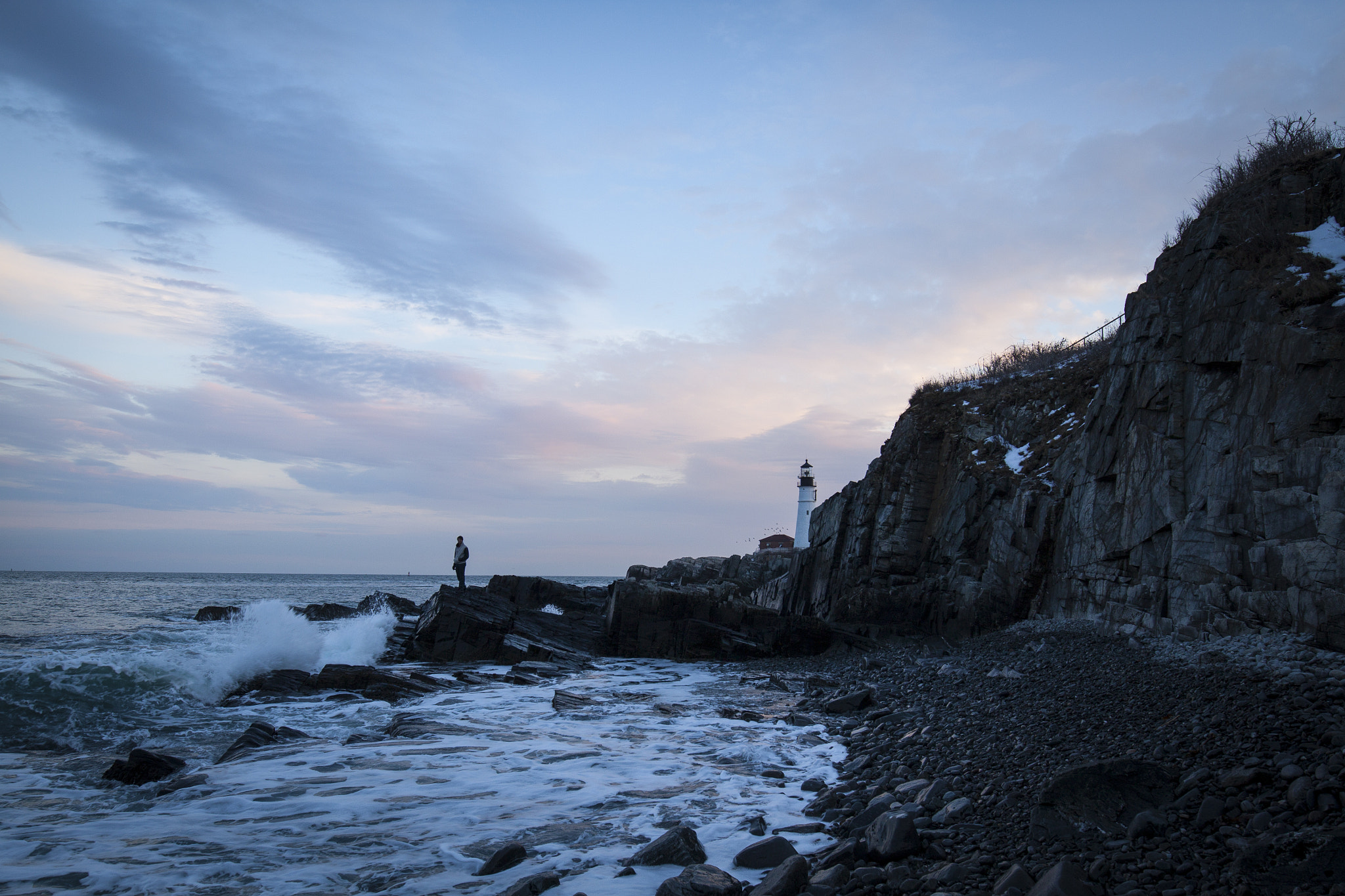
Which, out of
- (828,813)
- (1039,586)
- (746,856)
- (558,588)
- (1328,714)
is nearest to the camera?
(746,856)

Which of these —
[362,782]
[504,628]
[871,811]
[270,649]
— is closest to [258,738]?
[362,782]

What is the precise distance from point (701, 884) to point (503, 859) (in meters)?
1.91

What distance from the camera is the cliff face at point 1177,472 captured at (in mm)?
11234

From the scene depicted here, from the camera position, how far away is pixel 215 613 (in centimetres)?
3472

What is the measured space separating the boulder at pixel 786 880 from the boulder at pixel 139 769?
8189mm

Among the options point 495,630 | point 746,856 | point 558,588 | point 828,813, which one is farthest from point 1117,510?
point 558,588

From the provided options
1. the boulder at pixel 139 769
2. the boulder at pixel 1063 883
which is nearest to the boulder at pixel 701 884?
the boulder at pixel 1063 883

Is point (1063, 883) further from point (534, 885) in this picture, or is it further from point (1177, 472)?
point (1177, 472)

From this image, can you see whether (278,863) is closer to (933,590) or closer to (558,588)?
(933,590)

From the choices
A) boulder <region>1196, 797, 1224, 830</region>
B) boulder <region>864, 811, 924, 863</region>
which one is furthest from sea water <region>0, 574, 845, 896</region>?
boulder <region>1196, 797, 1224, 830</region>

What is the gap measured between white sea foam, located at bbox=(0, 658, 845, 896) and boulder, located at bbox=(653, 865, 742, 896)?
325 mm

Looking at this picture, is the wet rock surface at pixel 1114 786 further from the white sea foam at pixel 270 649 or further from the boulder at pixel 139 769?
the white sea foam at pixel 270 649

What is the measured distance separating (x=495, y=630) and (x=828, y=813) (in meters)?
16.1

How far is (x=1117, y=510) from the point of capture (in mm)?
16641
